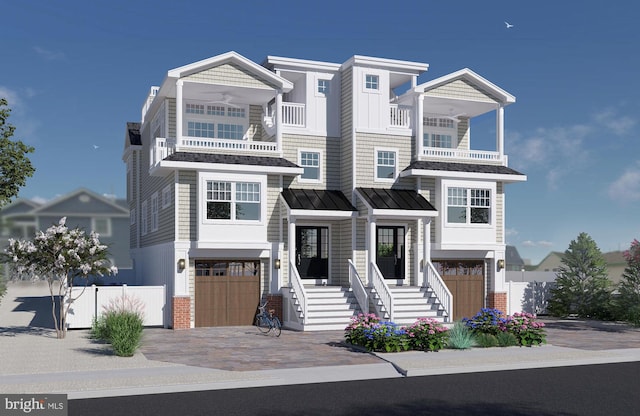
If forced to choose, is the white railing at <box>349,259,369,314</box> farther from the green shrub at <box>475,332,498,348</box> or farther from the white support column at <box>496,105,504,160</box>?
the white support column at <box>496,105,504,160</box>

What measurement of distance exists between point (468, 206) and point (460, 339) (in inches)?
430

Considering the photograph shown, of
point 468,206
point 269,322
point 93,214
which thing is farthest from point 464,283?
point 93,214

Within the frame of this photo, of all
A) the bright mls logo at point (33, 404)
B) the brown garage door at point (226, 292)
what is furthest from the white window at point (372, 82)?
the bright mls logo at point (33, 404)

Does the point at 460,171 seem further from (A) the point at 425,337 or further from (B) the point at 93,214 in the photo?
(B) the point at 93,214

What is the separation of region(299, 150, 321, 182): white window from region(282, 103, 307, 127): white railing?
4.07 ft

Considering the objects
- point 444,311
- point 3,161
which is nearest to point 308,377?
point 444,311

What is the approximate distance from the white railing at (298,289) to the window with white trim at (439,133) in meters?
9.34

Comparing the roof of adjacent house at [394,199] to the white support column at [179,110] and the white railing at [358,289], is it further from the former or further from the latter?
the white support column at [179,110]

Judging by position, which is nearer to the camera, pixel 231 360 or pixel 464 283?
pixel 231 360

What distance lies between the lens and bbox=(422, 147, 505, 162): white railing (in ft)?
94.8

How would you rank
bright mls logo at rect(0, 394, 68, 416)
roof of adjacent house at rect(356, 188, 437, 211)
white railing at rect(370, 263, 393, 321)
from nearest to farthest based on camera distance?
bright mls logo at rect(0, 394, 68, 416), white railing at rect(370, 263, 393, 321), roof of adjacent house at rect(356, 188, 437, 211)

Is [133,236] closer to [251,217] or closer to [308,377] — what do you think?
[251,217]

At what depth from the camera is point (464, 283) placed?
2858 cm

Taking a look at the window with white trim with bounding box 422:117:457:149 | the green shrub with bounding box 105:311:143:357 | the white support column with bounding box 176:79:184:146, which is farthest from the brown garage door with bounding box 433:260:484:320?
the green shrub with bounding box 105:311:143:357
